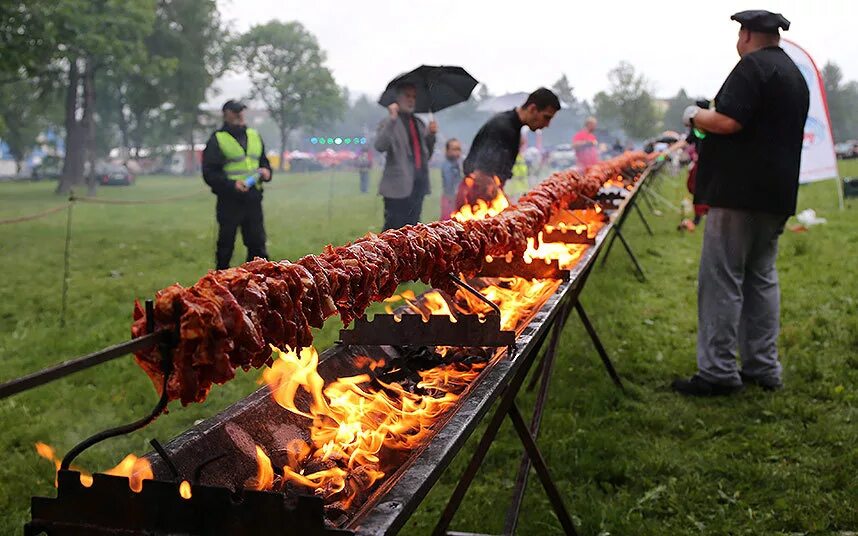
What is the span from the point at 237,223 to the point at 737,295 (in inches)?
230

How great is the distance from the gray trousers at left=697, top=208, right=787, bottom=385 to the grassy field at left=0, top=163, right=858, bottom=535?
274mm

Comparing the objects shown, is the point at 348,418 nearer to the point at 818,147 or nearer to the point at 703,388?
the point at 703,388

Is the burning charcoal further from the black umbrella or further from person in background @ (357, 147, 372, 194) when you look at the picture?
person in background @ (357, 147, 372, 194)

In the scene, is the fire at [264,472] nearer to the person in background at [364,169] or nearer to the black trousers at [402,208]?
the black trousers at [402,208]

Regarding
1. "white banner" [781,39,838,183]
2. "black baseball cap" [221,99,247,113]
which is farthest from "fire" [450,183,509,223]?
"white banner" [781,39,838,183]

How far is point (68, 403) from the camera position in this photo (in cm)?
578

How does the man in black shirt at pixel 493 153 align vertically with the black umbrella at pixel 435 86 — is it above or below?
below

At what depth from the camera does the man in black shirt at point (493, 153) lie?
7734 mm

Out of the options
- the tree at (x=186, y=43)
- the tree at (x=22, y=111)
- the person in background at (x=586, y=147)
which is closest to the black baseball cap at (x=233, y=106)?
the person in background at (x=586, y=147)

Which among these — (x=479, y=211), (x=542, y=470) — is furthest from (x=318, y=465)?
(x=479, y=211)

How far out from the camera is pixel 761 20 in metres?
5.94

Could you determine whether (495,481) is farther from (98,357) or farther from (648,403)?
(98,357)

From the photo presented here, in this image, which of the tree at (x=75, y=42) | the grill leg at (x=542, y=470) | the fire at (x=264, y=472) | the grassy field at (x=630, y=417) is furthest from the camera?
the tree at (x=75, y=42)

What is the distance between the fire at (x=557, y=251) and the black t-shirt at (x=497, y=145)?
7.48ft
